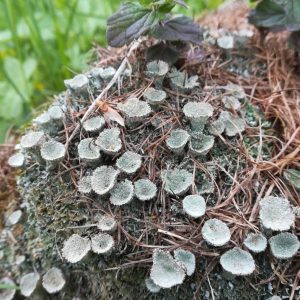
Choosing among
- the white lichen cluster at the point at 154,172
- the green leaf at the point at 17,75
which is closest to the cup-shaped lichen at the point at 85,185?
the white lichen cluster at the point at 154,172

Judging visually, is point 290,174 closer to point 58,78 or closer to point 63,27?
point 58,78

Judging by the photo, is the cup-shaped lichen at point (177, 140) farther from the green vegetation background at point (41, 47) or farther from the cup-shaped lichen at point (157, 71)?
the green vegetation background at point (41, 47)

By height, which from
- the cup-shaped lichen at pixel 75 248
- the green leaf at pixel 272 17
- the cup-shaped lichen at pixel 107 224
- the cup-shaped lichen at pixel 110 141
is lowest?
the cup-shaped lichen at pixel 75 248

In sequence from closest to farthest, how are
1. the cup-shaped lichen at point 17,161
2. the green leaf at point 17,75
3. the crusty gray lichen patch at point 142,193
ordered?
the crusty gray lichen patch at point 142,193 < the cup-shaped lichen at point 17,161 < the green leaf at point 17,75

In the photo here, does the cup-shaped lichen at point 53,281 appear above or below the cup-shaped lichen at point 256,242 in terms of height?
below

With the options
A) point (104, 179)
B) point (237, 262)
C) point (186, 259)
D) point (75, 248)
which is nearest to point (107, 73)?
point (104, 179)

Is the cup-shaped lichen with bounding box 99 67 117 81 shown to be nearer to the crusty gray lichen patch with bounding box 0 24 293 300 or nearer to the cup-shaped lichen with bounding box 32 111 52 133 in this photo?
the crusty gray lichen patch with bounding box 0 24 293 300
